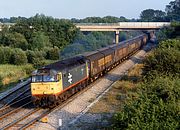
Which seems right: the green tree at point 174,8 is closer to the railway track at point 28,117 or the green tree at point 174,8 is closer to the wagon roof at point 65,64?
the wagon roof at point 65,64

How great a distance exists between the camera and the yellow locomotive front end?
856 inches

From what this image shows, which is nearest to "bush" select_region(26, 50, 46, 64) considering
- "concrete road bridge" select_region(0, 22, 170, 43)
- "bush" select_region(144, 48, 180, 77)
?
"bush" select_region(144, 48, 180, 77)

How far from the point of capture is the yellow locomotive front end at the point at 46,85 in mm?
→ 21734

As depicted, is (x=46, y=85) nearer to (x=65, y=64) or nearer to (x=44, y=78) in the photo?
(x=44, y=78)

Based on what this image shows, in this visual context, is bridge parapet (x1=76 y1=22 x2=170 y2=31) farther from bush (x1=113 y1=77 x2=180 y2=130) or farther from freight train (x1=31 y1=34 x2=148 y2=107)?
bush (x1=113 y1=77 x2=180 y2=130)

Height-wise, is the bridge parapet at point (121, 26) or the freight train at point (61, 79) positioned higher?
the bridge parapet at point (121, 26)

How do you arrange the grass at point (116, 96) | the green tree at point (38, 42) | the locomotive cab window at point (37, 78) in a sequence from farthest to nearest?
the green tree at point (38, 42)
the locomotive cab window at point (37, 78)
the grass at point (116, 96)

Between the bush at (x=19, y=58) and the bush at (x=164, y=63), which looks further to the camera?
the bush at (x=19, y=58)

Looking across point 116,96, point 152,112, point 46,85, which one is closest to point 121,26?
point 116,96

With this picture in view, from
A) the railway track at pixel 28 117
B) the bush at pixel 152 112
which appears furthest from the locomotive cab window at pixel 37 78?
the bush at pixel 152 112

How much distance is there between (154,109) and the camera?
44.0 ft

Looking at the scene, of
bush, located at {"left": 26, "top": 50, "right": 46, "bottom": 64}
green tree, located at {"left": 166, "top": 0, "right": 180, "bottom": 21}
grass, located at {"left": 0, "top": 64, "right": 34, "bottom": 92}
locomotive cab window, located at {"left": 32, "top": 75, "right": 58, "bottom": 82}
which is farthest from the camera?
green tree, located at {"left": 166, "top": 0, "right": 180, "bottom": 21}

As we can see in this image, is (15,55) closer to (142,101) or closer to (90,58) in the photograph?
(90,58)

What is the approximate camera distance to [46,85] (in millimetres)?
21766
